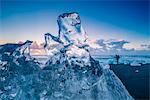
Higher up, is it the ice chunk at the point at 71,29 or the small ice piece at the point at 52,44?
the ice chunk at the point at 71,29

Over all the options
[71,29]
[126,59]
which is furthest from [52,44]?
[126,59]

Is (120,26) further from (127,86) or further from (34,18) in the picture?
(34,18)

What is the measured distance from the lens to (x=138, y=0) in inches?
82.6

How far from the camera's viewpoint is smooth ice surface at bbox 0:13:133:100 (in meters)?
2.00

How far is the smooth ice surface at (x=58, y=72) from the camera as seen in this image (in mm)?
2004

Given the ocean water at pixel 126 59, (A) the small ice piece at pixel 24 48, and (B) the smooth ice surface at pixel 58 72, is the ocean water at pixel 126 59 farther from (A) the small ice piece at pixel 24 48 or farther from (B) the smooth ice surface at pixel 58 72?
(A) the small ice piece at pixel 24 48

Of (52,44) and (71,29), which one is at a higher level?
(71,29)

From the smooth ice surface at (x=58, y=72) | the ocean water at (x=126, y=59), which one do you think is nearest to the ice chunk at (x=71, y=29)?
the smooth ice surface at (x=58, y=72)

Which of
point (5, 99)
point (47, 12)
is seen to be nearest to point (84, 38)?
point (47, 12)

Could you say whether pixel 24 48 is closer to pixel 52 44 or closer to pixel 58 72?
pixel 52 44

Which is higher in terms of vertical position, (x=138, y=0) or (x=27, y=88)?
(x=138, y=0)

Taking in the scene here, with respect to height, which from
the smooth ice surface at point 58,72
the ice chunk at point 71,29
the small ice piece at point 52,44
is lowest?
the smooth ice surface at point 58,72

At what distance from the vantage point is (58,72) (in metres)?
2.03

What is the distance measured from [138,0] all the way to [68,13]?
1.86 ft
